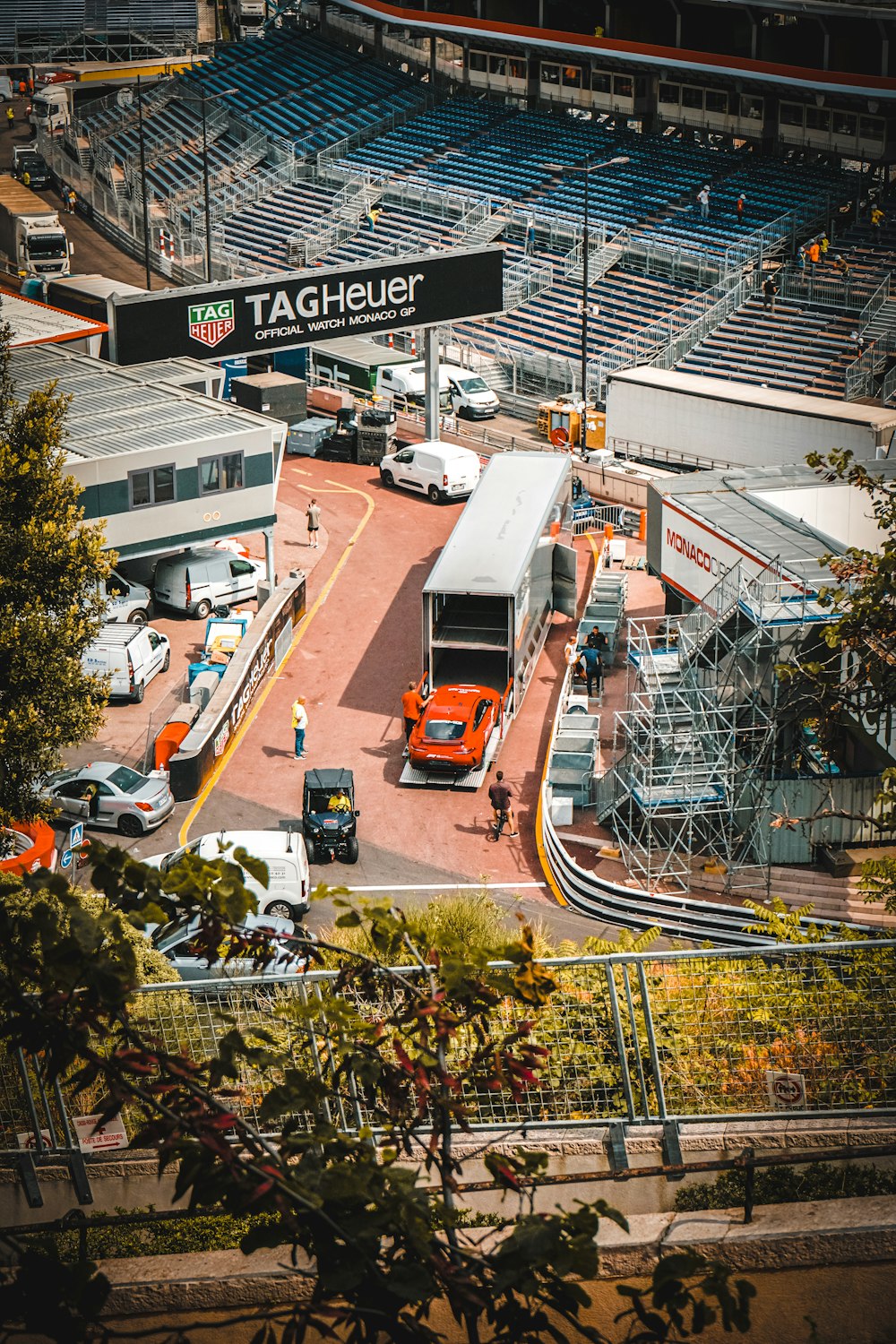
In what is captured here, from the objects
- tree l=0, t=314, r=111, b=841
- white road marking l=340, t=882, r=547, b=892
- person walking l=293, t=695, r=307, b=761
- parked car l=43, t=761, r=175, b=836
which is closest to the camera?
tree l=0, t=314, r=111, b=841

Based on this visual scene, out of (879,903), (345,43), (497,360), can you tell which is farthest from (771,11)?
(879,903)

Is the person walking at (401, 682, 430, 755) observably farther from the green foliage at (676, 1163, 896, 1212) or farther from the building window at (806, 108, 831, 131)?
the building window at (806, 108, 831, 131)

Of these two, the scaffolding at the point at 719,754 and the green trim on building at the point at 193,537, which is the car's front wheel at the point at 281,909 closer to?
the scaffolding at the point at 719,754

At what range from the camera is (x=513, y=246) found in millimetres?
65500

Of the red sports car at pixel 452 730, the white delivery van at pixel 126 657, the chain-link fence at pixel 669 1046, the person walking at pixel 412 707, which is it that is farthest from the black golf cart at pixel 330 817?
the chain-link fence at pixel 669 1046

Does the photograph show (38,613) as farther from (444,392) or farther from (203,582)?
(444,392)

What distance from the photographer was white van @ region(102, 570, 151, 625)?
3666 centimetres

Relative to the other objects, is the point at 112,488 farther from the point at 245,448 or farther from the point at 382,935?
the point at 382,935

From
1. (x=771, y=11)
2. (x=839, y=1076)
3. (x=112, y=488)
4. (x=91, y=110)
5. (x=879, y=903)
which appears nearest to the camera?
(x=839, y=1076)

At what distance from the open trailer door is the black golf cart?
10.2 meters

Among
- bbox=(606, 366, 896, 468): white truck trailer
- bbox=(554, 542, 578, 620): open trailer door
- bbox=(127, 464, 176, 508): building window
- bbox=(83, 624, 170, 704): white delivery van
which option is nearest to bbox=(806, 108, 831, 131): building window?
bbox=(606, 366, 896, 468): white truck trailer

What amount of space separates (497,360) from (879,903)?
36.6m

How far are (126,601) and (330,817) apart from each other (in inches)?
435

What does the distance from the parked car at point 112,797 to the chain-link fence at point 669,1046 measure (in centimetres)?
1662
